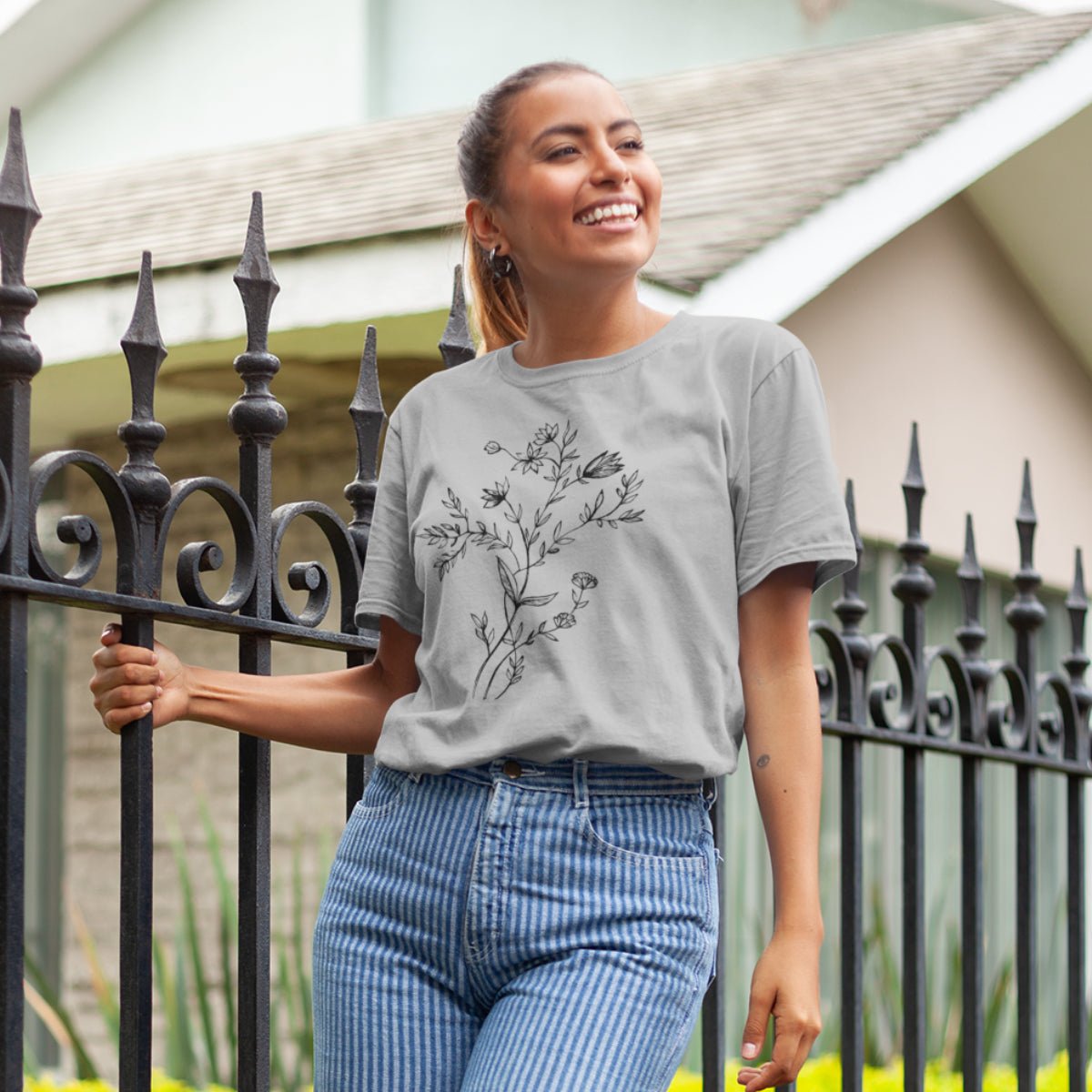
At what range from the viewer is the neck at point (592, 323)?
1988 mm

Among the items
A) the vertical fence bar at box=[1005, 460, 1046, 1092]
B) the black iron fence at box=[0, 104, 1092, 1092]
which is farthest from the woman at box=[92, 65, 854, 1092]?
the vertical fence bar at box=[1005, 460, 1046, 1092]

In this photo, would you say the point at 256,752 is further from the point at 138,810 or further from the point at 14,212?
the point at 14,212

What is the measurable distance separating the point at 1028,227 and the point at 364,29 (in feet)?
22.4

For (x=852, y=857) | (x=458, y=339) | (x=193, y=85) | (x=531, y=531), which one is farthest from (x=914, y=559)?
(x=193, y=85)

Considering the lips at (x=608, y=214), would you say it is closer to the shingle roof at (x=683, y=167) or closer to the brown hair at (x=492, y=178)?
the brown hair at (x=492, y=178)

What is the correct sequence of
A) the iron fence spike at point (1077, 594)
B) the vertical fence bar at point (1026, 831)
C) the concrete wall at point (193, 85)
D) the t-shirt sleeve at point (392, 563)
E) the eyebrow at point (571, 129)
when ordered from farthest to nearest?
the concrete wall at point (193, 85), the iron fence spike at point (1077, 594), the vertical fence bar at point (1026, 831), the t-shirt sleeve at point (392, 563), the eyebrow at point (571, 129)

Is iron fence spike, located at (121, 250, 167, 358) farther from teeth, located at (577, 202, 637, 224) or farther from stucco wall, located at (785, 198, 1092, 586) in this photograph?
stucco wall, located at (785, 198, 1092, 586)

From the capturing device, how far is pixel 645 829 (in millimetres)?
1802

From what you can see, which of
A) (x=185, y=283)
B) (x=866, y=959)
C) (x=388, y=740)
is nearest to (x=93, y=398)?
(x=185, y=283)

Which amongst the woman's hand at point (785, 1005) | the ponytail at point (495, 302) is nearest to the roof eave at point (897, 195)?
the ponytail at point (495, 302)

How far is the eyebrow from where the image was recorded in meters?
1.94

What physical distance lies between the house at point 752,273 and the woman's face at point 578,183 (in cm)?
235

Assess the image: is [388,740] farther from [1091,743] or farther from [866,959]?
[866,959]

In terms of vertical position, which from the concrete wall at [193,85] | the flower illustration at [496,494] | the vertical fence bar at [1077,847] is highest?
the concrete wall at [193,85]
